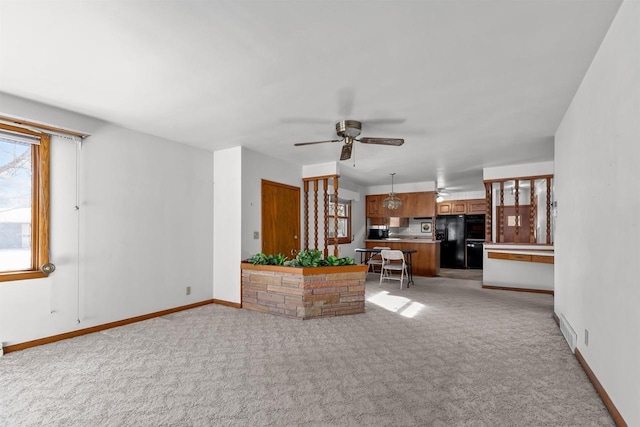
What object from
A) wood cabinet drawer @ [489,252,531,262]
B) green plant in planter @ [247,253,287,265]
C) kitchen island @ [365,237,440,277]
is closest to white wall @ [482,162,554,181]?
wood cabinet drawer @ [489,252,531,262]

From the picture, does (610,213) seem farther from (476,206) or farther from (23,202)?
(476,206)

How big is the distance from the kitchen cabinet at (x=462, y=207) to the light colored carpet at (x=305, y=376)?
5887 millimetres

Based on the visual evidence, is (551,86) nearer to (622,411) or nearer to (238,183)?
(622,411)

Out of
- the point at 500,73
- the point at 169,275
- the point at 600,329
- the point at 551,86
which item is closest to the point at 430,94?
the point at 500,73

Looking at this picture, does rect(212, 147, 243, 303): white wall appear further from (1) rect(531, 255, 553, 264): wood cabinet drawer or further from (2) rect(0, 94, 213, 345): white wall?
(1) rect(531, 255, 553, 264): wood cabinet drawer

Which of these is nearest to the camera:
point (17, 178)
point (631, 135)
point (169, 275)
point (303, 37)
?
point (631, 135)

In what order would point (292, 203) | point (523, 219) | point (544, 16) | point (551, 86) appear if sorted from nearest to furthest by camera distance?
point (544, 16) < point (551, 86) < point (292, 203) < point (523, 219)

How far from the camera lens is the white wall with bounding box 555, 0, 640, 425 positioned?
167 cm

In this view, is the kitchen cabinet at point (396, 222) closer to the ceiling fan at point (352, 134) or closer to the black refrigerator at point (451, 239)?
the black refrigerator at point (451, 239)

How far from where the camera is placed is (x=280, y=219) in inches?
222

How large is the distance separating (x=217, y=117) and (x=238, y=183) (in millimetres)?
1368

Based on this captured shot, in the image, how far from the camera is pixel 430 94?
9.62ft

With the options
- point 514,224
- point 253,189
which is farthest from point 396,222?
point 253,189

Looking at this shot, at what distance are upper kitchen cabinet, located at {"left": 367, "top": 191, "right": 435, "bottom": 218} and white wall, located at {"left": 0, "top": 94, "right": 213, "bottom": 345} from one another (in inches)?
199
